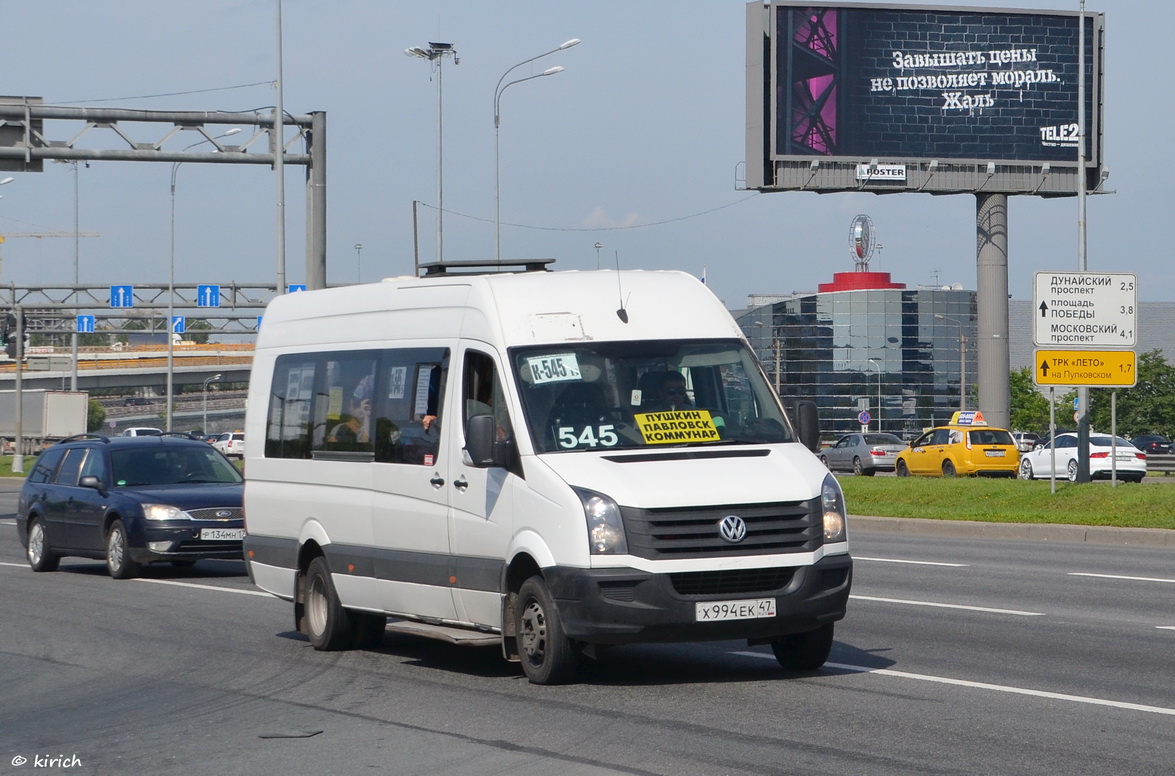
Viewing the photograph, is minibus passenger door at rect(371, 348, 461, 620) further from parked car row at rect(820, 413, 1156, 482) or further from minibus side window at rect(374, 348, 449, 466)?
parked car row at rect(820, 413, 1156, 482)

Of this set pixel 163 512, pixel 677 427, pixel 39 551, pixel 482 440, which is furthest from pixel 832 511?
pixel 39 551

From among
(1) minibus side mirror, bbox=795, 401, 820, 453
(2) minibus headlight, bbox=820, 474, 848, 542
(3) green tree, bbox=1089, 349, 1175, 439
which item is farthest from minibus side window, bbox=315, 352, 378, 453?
(3) green tree, bbox=1089, 349, 1175, 439

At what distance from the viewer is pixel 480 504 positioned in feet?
31.3

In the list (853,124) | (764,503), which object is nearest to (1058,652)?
(764,503)

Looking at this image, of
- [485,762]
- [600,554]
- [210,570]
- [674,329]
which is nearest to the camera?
[485,762]

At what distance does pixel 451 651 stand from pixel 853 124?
40.5 metres

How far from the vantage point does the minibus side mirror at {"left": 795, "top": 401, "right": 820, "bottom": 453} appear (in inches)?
383

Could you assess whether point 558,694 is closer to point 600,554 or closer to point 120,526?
point 600,554

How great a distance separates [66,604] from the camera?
599 inches

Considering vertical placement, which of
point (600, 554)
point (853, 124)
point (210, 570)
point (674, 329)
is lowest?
point (210, 570)

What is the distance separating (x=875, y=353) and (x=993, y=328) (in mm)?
52920

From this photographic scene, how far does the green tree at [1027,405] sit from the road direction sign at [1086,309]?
67776 mm

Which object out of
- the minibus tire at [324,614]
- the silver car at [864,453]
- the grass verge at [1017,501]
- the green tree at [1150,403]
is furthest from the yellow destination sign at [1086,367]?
the green tree at [1150,403]

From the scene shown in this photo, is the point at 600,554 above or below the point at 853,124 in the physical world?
below
